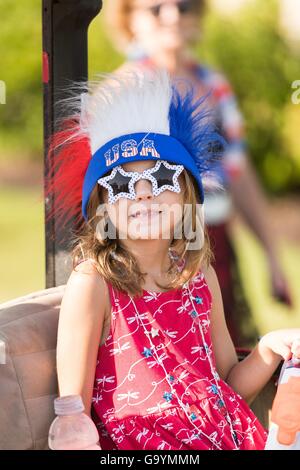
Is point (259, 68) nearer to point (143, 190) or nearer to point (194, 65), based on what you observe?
point (194, 65)

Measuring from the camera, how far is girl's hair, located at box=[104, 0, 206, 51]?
344 centimetres

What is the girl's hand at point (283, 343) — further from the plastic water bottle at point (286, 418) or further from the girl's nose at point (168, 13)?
the girl's nose at point (168, 13)

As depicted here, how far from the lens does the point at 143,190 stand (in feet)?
6.80

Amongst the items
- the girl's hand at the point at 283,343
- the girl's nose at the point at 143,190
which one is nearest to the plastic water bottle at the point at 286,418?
the girl's hand at the point at 283,343

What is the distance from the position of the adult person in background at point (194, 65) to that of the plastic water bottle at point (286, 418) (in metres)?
0.98

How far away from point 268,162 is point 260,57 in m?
0.71

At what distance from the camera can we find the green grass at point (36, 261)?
5.48m

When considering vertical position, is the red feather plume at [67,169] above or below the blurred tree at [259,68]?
below

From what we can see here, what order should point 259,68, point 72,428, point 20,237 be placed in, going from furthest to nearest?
1. point 20,237
2. point 259,68
3. point 72,428

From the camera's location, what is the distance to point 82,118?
218 centimetres

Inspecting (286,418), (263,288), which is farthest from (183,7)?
(263,288)

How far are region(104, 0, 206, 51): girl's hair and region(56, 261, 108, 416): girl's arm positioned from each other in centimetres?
166

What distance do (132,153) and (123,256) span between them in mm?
255

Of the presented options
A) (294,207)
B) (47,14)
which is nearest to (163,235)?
(47,14)
